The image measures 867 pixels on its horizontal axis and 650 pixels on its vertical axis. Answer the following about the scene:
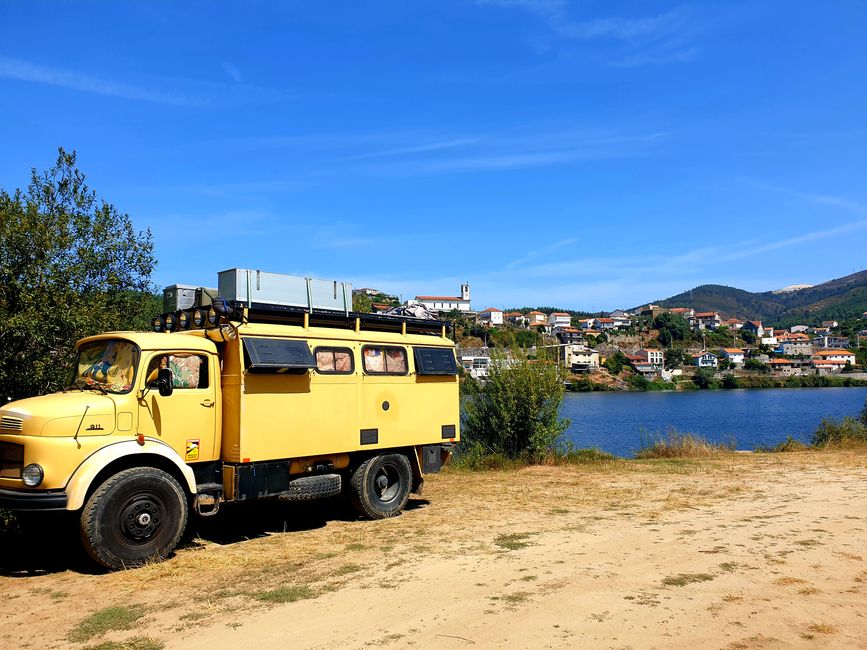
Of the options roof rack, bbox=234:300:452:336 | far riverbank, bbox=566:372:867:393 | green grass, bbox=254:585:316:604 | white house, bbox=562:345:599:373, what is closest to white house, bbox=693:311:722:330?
far riverbank, bbox=566:372:867:393

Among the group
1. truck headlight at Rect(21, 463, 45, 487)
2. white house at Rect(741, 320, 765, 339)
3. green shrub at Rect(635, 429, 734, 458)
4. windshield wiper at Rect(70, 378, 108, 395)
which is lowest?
green shrub at Rect(635, 429, 734, 458)

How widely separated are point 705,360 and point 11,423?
124228mm

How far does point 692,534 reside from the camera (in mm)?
8953

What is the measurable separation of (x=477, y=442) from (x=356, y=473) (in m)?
8.86

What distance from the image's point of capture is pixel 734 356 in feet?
428

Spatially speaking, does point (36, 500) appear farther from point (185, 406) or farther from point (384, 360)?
point (384, 360)

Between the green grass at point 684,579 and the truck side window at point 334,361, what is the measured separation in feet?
17.9

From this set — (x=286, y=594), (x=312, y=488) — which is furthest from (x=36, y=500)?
(x=312, y=488)

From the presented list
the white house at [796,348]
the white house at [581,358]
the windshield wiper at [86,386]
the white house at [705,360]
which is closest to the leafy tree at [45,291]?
the windshield wiper at [86,386]

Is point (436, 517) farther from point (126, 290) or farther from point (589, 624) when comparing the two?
point (126, 290)

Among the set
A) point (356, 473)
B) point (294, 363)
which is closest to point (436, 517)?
point (356, 473)

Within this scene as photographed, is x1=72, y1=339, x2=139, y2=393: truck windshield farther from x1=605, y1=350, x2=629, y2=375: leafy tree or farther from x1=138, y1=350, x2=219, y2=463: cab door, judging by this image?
x1=605, y1=350, x2=629, y2=375: leafy tree

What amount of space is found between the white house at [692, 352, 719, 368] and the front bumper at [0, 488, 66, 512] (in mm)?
120068

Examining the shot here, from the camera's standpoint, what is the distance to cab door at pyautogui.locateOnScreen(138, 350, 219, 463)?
8328mm
